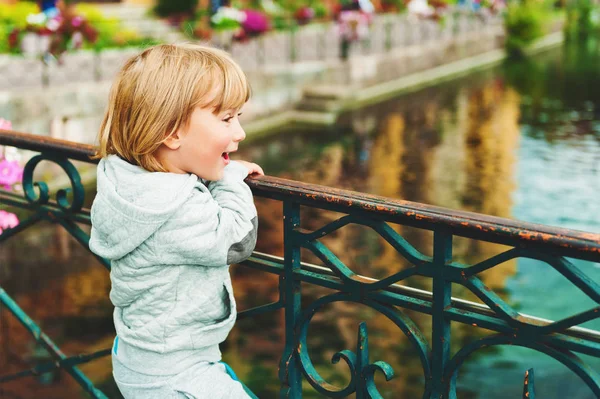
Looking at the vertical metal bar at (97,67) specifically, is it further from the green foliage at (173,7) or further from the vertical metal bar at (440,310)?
the vertical metal bar at (440,310)

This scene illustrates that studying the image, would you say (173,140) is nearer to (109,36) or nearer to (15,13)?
(109,36)

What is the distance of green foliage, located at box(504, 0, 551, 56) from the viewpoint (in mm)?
24547

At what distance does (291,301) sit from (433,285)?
448 mm

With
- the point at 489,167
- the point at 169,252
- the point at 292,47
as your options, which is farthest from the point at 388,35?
the point at 169,252

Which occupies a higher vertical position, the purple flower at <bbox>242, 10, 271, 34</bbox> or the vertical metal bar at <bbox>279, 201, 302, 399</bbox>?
the purple flower at <bbox>242, 10, 271, 34</bbox>

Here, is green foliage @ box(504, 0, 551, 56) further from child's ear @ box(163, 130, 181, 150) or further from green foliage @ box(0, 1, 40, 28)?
child's ear @ box(163, 130, 181, 150)

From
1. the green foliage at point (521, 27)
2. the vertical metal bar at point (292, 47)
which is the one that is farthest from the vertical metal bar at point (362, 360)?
the green foliage at point (521, 27)

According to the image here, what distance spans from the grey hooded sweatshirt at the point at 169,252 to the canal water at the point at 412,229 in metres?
2.92

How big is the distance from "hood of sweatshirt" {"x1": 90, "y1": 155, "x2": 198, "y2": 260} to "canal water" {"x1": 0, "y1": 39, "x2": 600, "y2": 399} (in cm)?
305

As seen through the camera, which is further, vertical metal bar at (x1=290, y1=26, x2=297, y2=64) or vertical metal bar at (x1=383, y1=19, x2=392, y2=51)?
vertical metal bar at (x1=383, y1=19, x2=392, y2=51)

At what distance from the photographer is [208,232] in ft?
6.19

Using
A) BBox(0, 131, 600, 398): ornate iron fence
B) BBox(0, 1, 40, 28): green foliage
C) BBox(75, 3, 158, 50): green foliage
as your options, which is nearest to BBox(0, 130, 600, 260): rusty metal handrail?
BBox(0, 131, 600, 398): ornate iron fence

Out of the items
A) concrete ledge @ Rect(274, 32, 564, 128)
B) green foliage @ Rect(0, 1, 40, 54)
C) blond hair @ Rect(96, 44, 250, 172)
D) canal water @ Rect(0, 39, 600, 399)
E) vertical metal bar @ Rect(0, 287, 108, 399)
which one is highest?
green foliage @ Rect(0, 1, 40, 54)

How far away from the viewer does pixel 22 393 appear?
15.1ft
